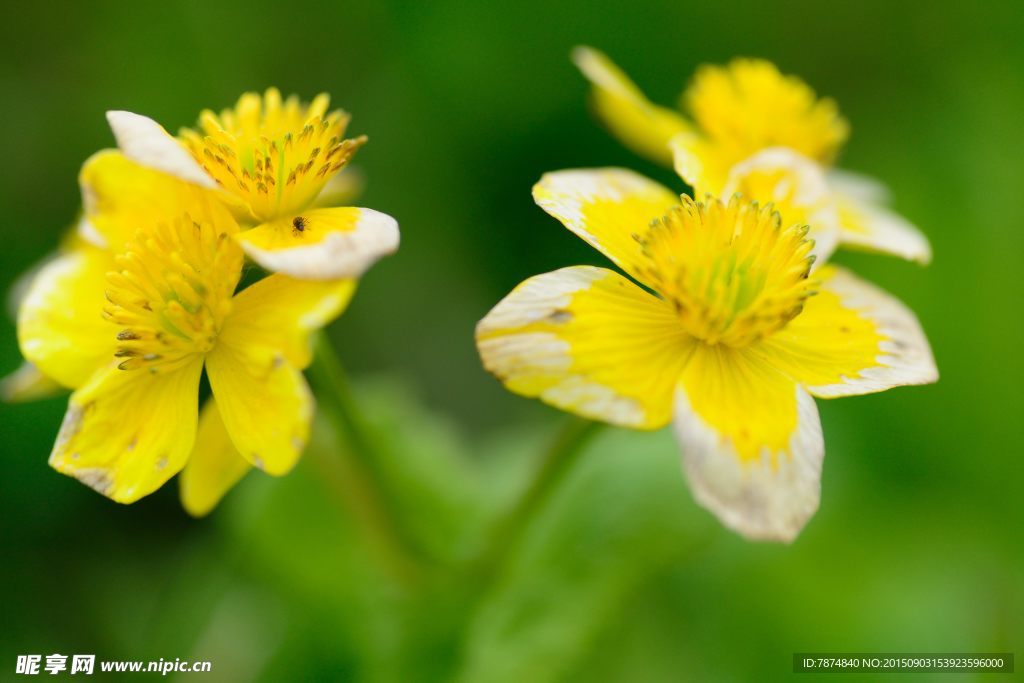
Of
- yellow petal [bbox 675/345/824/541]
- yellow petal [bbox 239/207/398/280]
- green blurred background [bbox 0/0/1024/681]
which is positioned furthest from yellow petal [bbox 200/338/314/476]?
green blurred background [bbox 0/0/1024/681]

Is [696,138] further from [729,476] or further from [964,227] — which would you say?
[964,227]

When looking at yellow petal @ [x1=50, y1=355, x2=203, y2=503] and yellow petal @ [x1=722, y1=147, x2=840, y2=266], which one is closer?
yellow petal @ [x1=50, y1=355, x2=203, y2=503]

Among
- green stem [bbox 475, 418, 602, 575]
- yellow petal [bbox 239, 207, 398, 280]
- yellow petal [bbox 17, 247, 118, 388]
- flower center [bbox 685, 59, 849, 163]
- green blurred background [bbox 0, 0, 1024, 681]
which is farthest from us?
green blurred background [bbox 0, 0, 1024, 681]

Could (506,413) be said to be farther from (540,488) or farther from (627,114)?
(627,114)

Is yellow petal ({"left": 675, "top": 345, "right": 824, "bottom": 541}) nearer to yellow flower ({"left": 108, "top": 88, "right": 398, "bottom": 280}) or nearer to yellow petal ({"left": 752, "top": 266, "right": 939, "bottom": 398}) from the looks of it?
yellow petal ({"left": 752, "top": 266, "right": 939, "bottom": 398})

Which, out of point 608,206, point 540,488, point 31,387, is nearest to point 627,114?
point 608,206

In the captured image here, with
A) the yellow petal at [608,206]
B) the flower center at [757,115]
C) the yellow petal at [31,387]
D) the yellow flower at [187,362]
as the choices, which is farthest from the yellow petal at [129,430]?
the flower center at [757,115]
